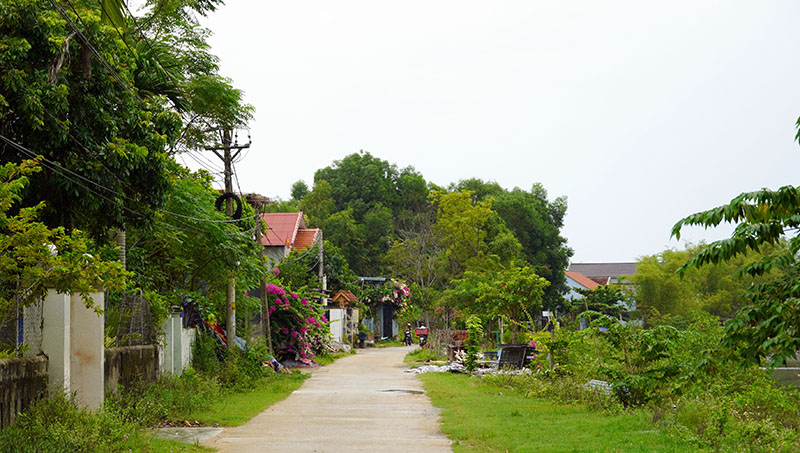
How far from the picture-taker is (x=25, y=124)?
35.6ft

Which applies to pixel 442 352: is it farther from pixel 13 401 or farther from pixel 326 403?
pixel 13 401

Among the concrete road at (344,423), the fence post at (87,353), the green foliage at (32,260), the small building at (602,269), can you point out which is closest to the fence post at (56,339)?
the fence post at (87,353)

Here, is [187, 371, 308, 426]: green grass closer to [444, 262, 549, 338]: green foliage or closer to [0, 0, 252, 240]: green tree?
[0, 0, 252, 240]: green tree

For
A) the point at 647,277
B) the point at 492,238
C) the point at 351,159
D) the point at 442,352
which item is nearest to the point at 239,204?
the point at 442,352

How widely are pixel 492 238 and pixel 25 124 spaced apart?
4122cm

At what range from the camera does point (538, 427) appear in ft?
38.3

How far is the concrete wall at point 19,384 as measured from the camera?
8.91m

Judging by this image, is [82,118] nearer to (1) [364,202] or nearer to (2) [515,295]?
(2) [515,295]

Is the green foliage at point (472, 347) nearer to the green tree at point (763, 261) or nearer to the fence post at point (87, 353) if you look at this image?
the fence post at point (87, 353)

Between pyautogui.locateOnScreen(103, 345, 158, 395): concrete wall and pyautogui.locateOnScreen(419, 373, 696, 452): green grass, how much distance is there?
205 inches

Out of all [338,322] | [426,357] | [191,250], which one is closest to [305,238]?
[338,322]

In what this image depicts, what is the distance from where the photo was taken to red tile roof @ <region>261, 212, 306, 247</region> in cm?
4269

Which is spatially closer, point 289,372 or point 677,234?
point 677,234

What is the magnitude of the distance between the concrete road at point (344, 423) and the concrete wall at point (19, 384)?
88.6 inches
